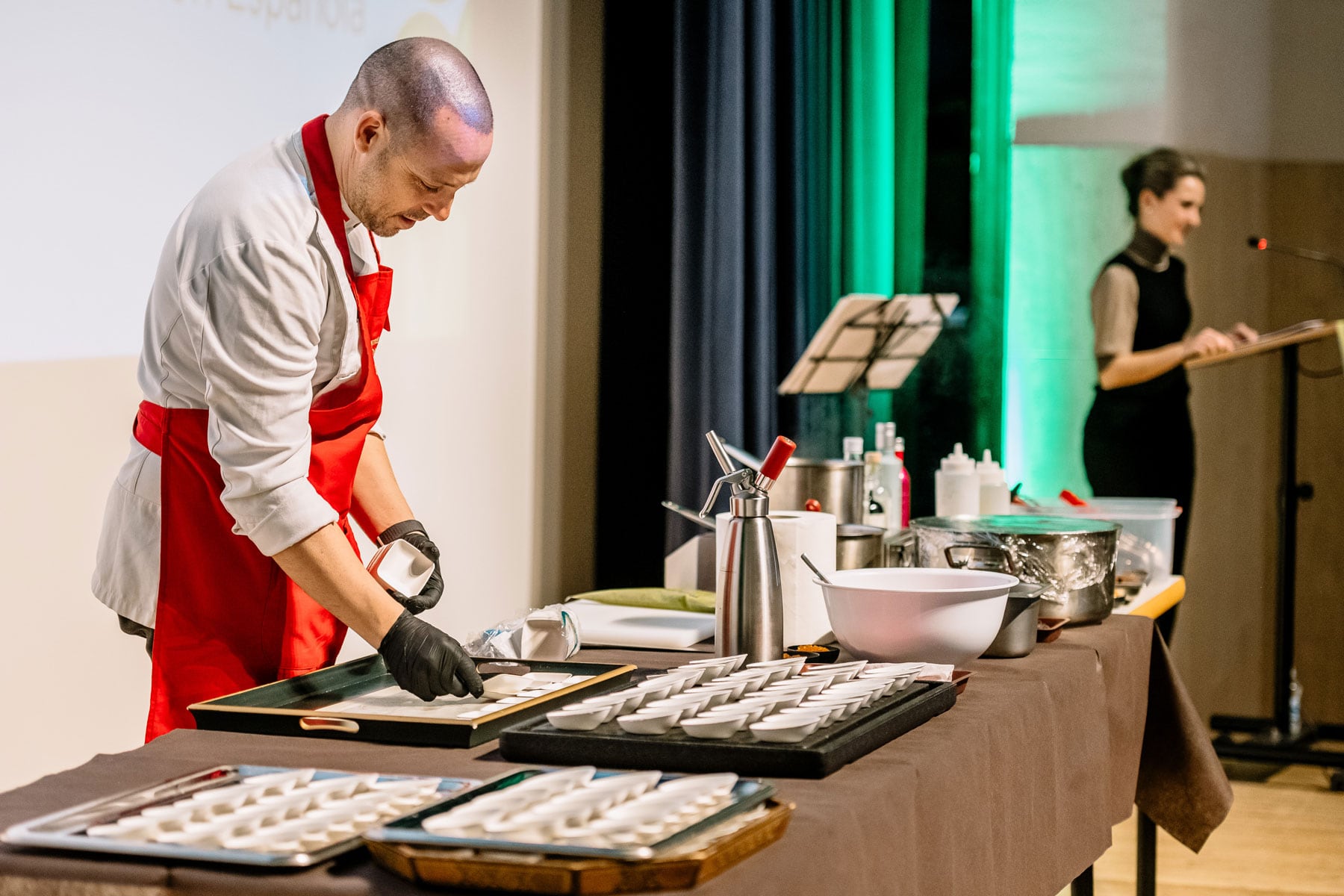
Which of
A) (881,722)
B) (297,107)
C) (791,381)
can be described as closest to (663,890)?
(881,722)

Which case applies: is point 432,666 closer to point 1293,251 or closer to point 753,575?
point 753,575

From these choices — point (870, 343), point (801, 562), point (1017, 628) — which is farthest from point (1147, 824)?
point (870, 343)

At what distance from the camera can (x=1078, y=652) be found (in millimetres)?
1744

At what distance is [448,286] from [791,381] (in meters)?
0.87

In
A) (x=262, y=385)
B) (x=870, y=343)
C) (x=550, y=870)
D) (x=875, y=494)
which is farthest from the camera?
(x=870, y=343)

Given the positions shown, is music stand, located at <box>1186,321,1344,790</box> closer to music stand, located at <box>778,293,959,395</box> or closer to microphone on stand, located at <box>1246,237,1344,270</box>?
microphone on stand, located at <box>1246,237,1344,270</box>

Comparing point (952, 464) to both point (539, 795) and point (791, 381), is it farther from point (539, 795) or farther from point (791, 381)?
point (539, 795)

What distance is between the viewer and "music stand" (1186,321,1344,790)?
380cm

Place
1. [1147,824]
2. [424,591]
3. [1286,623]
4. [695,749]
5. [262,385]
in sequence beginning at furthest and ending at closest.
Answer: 1. [1286,623]
2. [1147,824]
3. [424,591]
4. [262,385]
5. [695,749]

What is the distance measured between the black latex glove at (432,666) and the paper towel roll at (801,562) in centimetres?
41

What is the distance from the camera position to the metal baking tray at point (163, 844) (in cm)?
85

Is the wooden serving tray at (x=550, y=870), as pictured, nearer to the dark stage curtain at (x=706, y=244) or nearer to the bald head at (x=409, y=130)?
the bald head at (x=409, y=130)

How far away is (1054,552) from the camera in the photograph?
187cm

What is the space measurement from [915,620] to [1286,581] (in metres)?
2.85
